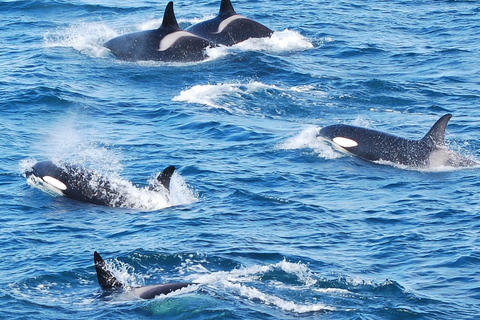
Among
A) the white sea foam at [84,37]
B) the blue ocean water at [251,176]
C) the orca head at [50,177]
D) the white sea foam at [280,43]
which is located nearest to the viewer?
the blue ocean water at [251,176]

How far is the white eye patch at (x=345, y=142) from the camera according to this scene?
2167cm

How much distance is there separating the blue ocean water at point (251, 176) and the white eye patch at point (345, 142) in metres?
0.30

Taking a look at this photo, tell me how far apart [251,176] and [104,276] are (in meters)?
6.81

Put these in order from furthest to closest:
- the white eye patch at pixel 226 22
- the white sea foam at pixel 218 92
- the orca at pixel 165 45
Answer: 1. the white eye patch at pixel 226 22
2. the orca at pixel 165 45
3. the white sea foam at pixel 218 92

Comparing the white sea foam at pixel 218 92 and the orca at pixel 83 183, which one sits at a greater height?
the orca at pixel 83 183

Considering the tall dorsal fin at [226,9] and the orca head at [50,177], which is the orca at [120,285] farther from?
the tall dorsal fin at [226,9]

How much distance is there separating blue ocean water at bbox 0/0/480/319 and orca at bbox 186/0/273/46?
53 cm

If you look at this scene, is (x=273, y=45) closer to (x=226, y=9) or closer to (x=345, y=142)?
(x=226, y=9)

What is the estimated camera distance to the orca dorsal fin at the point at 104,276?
1359cm

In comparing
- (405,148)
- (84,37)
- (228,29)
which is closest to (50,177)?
(405,148)

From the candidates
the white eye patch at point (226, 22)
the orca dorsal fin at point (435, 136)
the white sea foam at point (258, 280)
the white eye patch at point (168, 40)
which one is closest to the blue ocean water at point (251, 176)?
the white sea foam at point (258, 280)

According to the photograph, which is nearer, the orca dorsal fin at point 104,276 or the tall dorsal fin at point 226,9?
the orca dorsal fin at point 104,276

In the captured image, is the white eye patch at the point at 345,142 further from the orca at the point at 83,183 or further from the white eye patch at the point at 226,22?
the white eye patch at the point at 226,22

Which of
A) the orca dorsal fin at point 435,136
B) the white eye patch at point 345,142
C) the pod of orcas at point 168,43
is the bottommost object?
the white eye patch at point 345,142
